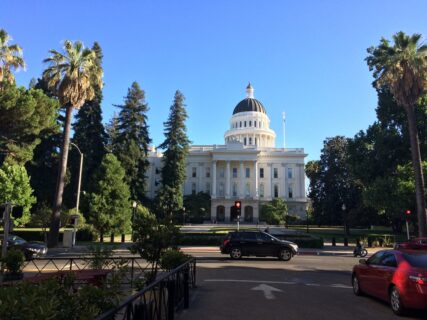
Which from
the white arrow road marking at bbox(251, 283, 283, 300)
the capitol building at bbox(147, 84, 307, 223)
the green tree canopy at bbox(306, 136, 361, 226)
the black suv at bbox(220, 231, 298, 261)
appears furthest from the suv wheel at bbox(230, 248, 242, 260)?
the capitol building at bbox(147, 84, 307, 223)

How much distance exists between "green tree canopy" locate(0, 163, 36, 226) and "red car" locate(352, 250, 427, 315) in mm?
34225

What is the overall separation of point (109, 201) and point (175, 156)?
107ft

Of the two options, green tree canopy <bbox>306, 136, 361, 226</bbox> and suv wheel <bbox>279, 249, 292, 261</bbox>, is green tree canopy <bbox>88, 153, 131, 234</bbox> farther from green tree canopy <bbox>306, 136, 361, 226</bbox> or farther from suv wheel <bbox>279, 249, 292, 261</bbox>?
green tree canopy <bbox>306, 136, 361, 226</bbox>

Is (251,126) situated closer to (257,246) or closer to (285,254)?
(257,246)

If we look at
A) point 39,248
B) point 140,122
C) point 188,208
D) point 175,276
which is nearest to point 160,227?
point 175,276

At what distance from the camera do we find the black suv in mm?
21250

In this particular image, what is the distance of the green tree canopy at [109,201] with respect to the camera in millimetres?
33656

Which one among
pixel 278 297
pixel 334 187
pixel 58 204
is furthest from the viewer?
pixel 334 187

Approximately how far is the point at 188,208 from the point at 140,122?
29013 millimetres

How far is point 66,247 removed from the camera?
92.7 ft

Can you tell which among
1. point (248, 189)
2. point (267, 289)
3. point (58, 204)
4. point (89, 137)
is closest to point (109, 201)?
point (58, 204)

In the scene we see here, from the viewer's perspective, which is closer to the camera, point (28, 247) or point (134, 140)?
point (28, 247)

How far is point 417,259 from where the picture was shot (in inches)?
342

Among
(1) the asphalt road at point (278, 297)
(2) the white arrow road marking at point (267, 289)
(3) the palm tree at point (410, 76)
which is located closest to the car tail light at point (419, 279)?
(1) the asphalt road at point (278, 297)
